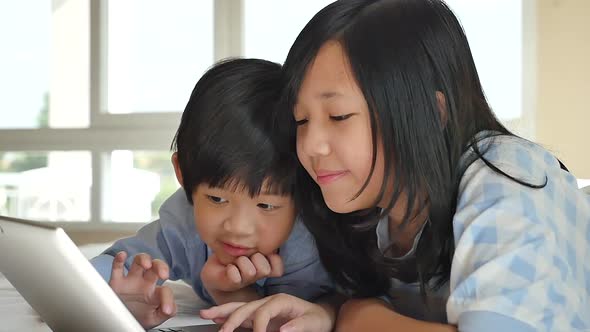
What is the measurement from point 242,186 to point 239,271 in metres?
0.14

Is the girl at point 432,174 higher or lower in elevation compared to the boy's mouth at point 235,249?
higher

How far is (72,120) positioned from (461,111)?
145 inches

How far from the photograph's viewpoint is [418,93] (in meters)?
1.05

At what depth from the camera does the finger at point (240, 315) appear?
0.96 meters

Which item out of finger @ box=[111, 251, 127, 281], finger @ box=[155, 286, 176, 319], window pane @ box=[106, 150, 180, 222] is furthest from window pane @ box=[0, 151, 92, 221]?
finger @ box=[155, 286, 176, 319]

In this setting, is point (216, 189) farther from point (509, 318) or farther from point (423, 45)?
point (509, 318)

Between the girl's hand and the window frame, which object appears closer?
the girl's hand

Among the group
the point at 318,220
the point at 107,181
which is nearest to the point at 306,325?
the point at 318,220

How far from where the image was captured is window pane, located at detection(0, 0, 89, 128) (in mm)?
4398

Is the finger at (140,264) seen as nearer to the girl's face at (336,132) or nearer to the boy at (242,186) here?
the boy at (242,186)

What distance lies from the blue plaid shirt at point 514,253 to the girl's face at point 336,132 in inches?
5.7

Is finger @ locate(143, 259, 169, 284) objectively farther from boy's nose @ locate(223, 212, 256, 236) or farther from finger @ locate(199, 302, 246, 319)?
boy's nose @ locate(223, 212, 256, 236)

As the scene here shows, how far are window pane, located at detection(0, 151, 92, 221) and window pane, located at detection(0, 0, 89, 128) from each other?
0.19m

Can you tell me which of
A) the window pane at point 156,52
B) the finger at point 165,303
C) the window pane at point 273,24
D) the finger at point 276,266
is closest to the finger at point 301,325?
the finger at point 165,303
